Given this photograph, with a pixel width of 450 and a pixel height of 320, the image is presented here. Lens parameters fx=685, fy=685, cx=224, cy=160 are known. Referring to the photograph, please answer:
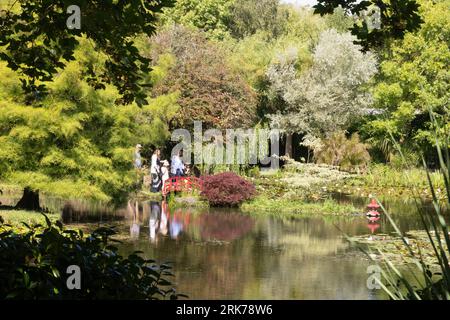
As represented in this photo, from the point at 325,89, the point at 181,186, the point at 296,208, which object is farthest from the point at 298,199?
the point at 325,89

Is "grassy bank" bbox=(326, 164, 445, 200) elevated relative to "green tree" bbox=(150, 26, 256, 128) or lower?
lower

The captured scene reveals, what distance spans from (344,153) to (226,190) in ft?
39.7

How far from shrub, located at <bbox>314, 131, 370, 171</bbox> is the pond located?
9.72m

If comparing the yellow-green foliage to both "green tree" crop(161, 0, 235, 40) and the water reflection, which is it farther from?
"green tree" crop(161, 0, 235, 40)

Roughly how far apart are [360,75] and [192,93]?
9534mm

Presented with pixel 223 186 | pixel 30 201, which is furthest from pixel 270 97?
pixel 30 201

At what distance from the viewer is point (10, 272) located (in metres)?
3.64

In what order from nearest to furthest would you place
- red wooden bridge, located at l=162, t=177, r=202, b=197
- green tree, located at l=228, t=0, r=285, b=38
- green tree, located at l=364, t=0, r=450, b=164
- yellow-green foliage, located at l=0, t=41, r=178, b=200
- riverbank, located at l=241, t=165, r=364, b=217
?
yellow-green foliage, located at l=0, t=41, r=178, b=200 < riverbank, located at l=241, t=165, r=364, b=217 < red wooden bridge, located at l=162, t=177, r=202, b=197 < green tree, located at l=364, t=0, r=450, b=164 < green tree, located at l=228, t=0, r=285, b=38

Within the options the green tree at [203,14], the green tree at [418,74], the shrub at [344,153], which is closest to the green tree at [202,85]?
the shrub at [344,153]

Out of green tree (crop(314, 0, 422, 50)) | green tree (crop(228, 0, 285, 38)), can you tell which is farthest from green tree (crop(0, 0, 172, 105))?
green tree (crop(228, 0, 285, 38))

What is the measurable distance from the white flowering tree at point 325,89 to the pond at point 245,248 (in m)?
12.5

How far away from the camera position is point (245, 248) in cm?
1323

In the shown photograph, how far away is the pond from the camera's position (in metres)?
9.54
